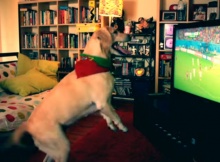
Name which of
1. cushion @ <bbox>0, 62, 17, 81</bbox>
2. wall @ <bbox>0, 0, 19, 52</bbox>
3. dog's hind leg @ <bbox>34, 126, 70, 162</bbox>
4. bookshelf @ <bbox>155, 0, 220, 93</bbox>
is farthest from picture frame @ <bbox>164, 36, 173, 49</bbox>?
wall @ <bbox>0, 0, 19, 52</bbox>

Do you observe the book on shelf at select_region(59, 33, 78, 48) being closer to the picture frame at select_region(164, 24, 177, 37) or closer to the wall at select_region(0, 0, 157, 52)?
the wall at select_region(0, 0, 157, 52)

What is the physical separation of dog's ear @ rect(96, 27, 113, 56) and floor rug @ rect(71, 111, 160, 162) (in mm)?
961

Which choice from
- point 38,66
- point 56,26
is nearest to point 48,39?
point 56,26

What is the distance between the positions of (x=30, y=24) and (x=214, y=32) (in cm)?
393

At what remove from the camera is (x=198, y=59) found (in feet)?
7.18

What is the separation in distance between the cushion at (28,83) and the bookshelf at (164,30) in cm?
190

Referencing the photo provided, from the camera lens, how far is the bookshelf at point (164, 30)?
3947mm

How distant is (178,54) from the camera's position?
2592mm

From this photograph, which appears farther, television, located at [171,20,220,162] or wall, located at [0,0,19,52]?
wall, located at [0,0,19,52]

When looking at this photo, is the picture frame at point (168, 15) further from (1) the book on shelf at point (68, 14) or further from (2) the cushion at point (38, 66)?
(2) the cushion at point (38, 66)

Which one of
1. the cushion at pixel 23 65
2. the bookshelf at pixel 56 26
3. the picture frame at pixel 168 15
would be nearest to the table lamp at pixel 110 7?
the bookshelf at pixel 56 26

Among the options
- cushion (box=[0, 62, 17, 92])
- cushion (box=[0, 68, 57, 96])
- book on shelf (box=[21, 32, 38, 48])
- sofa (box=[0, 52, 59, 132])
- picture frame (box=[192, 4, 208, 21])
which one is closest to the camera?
sofa (box=[0, 52, 59, 132])

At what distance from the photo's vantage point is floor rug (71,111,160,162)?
2162mm

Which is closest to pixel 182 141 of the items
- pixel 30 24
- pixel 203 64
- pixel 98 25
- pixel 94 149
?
pixel 203 64
